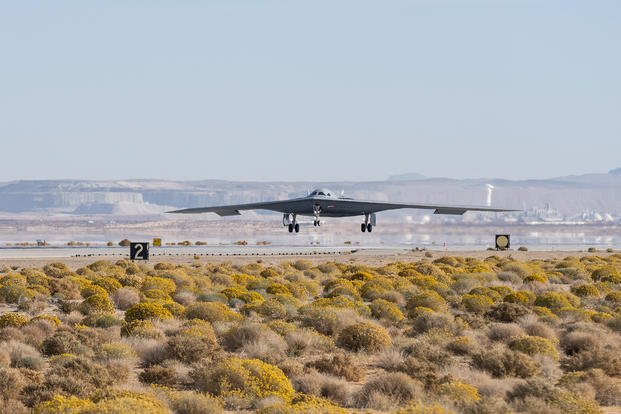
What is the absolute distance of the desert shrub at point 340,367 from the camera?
20.8 meters

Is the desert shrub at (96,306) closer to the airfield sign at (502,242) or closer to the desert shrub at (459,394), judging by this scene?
the desert shrub at (459,394)

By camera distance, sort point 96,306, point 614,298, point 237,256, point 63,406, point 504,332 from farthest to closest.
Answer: point 237,256 → point 614,298 → point 96,306 → point 504,332 → point 63,406

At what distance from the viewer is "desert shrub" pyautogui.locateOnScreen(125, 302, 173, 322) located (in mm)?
28406

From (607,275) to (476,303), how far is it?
19.3 metres

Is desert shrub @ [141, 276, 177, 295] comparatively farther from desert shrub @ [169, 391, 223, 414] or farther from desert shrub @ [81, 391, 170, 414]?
desert shrub @ [81, 391, 170, 414]

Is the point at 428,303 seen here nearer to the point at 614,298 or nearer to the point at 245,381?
the point at 614,298

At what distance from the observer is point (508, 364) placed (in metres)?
21.3

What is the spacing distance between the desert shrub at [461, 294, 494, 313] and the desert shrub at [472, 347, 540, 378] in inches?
475

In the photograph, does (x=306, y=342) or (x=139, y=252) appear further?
(x=139, y=252)

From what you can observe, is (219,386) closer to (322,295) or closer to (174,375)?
(174,375)

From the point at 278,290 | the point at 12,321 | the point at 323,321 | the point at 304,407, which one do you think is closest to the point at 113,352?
the point at 12,321

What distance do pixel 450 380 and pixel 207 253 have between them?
196ft

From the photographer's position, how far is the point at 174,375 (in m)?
20.3

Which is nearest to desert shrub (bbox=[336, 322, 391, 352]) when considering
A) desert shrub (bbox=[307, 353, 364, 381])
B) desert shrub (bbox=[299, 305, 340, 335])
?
desert shrub (bbox=[299, 305, 340, 335])
